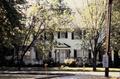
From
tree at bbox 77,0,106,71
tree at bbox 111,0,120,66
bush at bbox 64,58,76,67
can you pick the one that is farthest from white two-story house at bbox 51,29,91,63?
tree at bbox 77,0,106,71

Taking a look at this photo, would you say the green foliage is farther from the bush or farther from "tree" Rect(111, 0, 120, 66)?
the bush

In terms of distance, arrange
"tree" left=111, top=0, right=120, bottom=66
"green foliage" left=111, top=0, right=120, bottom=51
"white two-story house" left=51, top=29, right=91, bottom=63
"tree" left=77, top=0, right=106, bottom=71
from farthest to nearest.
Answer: "white two-story house" left=51, top=29, right=91, bottom=63 < "tree" left=77, top=0, right=106, bottom=71 < "green foliage" left=111, top=0, right=120, bottom=51 < "tree" left=111, top=0, right=120, bottom=66

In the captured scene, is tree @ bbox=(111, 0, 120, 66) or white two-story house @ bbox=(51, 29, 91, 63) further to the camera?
white two-story house @ bbox=(51, 29, 91, 63)

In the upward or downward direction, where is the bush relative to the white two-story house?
downward

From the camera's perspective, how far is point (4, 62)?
194ft

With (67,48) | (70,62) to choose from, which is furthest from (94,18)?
(67,48)

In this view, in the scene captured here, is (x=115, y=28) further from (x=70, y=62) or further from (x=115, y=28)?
(x=70, y=62)

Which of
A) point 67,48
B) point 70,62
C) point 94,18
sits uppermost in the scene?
point 94,18

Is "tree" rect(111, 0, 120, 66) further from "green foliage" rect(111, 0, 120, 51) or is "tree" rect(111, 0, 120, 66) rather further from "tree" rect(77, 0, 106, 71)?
"tree" rect(77, 0, 106, 71)

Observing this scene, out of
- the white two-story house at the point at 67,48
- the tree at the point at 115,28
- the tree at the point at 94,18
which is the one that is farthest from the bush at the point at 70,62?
the tree at the point at 94,18

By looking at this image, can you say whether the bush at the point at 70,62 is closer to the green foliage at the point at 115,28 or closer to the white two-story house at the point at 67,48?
the white two-story house at the point at 67,48

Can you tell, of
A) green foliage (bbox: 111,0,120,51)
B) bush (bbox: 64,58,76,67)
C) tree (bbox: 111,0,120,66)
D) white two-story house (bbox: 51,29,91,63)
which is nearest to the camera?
tree (bbox: 111,0,120,66)

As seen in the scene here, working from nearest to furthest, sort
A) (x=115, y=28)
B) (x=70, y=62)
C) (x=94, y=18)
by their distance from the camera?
(x=94, y=18), (x=115, y=28), (x=70, y=62)

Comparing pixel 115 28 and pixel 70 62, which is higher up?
pixel 115 28
